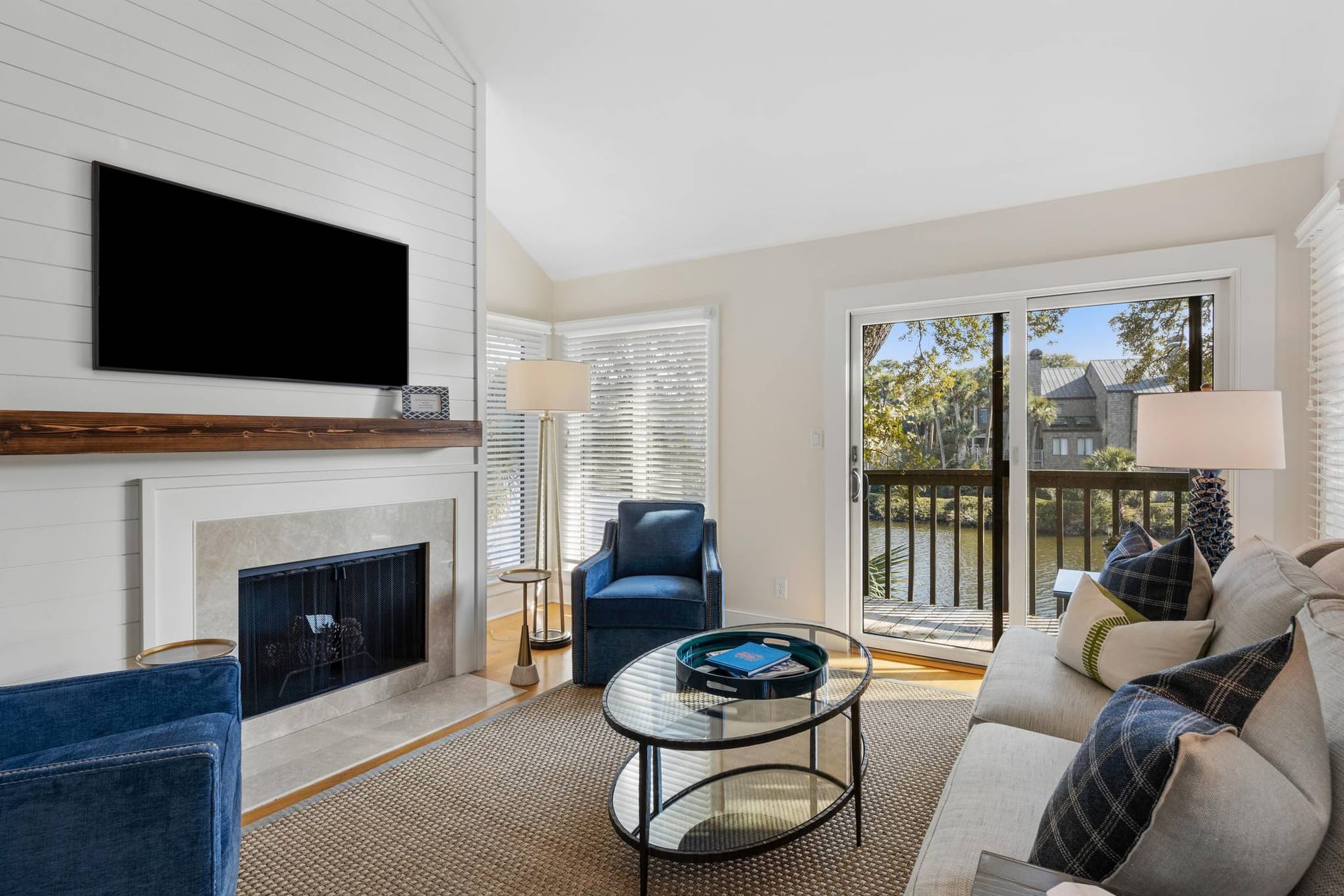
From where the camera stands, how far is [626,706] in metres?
2.04

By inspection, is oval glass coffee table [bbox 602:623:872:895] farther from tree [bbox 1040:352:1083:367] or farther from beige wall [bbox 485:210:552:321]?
beige wall [bbox 485:210:552:321]

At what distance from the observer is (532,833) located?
86.4 inches

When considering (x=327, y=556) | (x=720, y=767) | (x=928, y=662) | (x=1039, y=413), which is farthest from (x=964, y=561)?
(x=327, y=556)

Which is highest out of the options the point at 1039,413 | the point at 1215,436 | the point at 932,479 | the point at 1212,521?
the point at 1039,413

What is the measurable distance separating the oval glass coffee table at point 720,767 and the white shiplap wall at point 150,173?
180cm

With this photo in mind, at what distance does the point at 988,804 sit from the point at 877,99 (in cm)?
292

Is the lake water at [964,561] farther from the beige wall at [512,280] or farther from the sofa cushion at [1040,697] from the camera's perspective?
the beige wall at [512,280]

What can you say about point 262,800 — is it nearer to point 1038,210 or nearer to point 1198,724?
point 1198,724

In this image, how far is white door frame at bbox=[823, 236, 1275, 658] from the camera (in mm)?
3014

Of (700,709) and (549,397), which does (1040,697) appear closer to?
(700,709)

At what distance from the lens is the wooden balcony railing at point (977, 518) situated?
3391 mm

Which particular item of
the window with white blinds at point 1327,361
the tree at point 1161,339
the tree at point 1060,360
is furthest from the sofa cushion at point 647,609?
the window with white blinds at point 1327,361

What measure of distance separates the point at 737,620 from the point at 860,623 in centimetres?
77

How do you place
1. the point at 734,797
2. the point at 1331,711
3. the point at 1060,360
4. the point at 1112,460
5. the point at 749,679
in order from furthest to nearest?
the point at 1060,360 < the point at 1112,460 < the point at 734,797 < the point at 749,679 < the point at 1331,711
